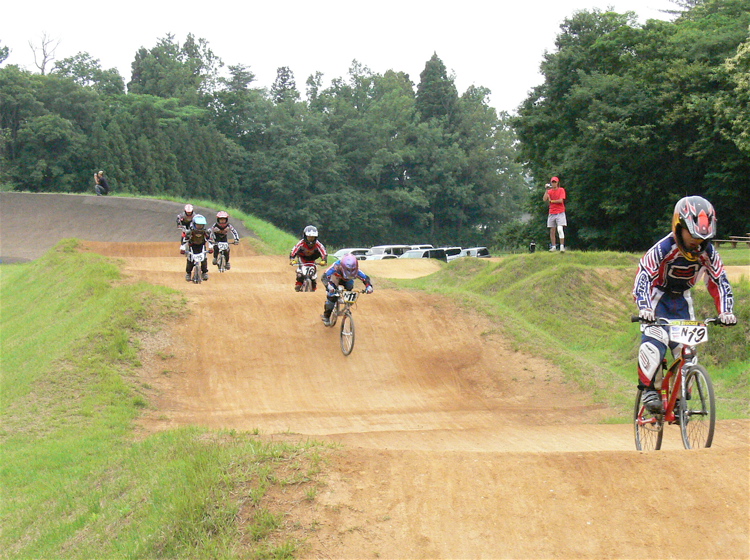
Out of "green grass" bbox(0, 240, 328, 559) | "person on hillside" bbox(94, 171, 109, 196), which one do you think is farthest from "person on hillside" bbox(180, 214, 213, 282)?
"person on hillside" bbox(94, 171, 109, 196)

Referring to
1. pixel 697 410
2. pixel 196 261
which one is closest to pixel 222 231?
pixel 196 261

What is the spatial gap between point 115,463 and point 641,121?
39.1 meters

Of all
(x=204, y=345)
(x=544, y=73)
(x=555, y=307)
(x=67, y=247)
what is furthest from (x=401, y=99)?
(x=204, y=345)

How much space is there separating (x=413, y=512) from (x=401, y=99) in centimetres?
9099

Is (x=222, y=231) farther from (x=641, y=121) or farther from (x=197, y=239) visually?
(x=641, y=121)

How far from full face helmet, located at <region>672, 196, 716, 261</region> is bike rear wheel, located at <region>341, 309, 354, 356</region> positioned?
8.62 metres

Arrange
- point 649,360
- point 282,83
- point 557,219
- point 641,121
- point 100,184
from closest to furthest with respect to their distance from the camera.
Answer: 1. point 649,360
2. point 557,219
3. point 641,121
4. point 100,184
5. point 282,83

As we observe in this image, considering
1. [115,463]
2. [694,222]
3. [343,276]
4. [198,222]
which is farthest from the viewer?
[198,222]

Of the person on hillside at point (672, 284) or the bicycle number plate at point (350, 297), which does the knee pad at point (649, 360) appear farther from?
the bicycle number plate at point (350, 297)

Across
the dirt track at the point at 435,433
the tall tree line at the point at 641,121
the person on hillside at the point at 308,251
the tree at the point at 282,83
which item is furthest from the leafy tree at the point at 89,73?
the person on hillside at the point at 308,251

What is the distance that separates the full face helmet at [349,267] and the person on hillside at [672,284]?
8.25 meters

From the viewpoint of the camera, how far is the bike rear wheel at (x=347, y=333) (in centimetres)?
1525

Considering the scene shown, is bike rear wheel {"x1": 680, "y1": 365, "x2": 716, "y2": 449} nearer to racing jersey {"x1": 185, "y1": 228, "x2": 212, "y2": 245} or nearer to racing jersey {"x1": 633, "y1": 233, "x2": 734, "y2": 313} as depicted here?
racing jersey {"x1": 633, "y1": 233, "x2": 734, "y2": 313}

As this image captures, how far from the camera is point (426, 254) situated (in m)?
51.2
